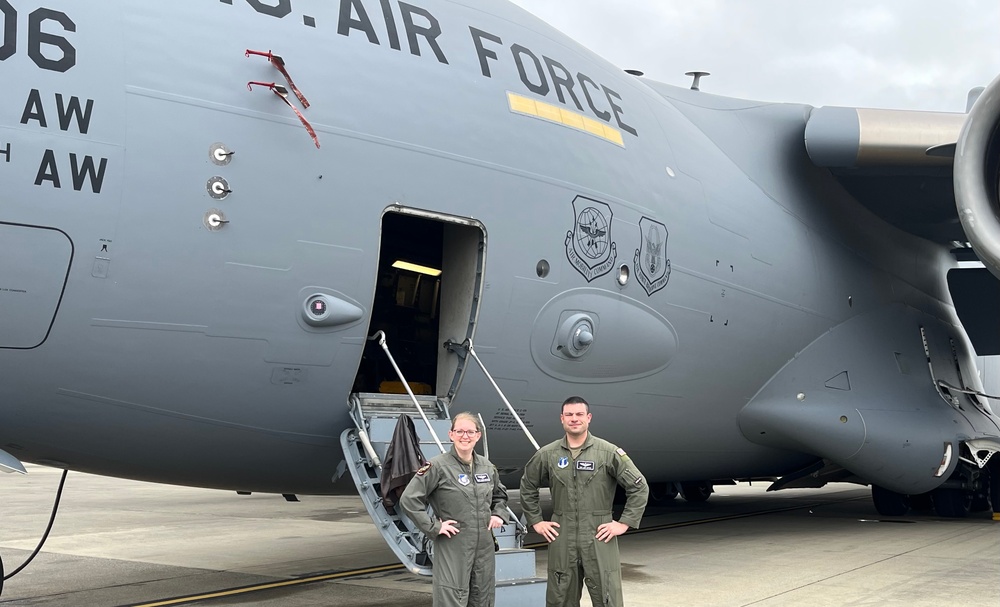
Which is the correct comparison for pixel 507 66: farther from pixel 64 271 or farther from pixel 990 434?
pixel 990 434

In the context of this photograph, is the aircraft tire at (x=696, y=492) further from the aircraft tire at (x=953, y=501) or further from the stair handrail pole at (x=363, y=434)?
the stair handrail pole at (x=363, y=434)

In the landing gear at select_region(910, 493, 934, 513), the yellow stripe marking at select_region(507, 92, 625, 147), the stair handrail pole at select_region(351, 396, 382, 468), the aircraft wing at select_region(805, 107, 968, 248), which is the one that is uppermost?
the aircraft wing at select_region(805, 107, 968, 248)

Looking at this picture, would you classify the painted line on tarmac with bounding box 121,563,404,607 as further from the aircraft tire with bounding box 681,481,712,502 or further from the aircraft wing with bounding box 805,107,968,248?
the aircraft tire with bounding box 681,481,712,502

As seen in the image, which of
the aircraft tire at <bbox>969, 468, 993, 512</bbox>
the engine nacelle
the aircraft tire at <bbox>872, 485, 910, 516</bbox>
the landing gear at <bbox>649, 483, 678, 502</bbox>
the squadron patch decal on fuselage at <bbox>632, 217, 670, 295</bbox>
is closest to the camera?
the engine nacelle

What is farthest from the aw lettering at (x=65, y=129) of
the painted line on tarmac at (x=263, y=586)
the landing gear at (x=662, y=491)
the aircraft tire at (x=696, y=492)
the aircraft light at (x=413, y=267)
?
the aircraft tire at (x=696, y=492)

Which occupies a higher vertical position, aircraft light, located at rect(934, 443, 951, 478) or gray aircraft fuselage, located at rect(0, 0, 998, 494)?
gray aircraft fuselage, located at rect(0, 0, 998, 494)

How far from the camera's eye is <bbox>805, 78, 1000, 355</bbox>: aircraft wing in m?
8.12

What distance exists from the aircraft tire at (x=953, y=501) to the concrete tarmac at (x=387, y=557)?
20cm

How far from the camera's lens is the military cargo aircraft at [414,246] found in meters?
5.40

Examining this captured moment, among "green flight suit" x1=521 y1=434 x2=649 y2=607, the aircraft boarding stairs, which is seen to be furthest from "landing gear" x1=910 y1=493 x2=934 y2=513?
"green flight suit" x1=521 y1=434 x2=649 y2=607

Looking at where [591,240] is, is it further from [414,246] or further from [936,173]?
[936,173]

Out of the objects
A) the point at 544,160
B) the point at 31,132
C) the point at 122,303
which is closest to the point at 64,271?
the point at 122,303

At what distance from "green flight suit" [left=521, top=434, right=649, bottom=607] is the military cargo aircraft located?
59.3 inches

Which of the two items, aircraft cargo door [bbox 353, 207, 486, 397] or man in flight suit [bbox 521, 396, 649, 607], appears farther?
aircraft cargo door [bbox 353, 207, 486, 397]
